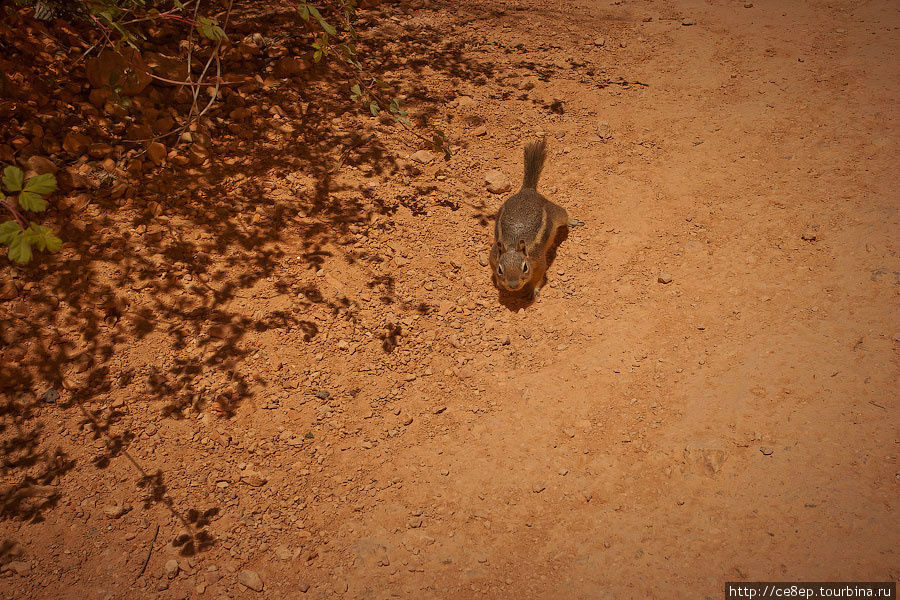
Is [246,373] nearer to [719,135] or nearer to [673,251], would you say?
[673,251]

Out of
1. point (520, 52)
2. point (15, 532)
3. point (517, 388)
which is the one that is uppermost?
point (520, 52)

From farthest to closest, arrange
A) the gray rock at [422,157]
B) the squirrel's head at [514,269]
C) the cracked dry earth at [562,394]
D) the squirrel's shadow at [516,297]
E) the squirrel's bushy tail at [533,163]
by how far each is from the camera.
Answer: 1. the gray rock at [422,157]
2. the squirrel's bushy tail at [533,163]
3. the squirrel's shadow at [516,297]
4. the squirrel's head at [514,269]
5. the cracked dry earth at [562,394]

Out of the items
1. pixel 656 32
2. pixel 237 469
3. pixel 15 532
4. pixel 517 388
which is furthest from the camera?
pixel 656 32

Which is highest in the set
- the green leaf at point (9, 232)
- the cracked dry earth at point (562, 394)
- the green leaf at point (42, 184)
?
the green leaf at point (42, 184)

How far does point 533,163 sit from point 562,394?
2.10m

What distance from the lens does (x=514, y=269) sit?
3.48 meters

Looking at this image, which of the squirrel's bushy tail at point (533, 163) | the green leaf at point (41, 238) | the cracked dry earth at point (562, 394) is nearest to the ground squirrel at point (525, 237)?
the squirrel's bushy tail at point (533, 163)

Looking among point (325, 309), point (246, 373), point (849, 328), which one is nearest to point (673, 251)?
point (849, 328)

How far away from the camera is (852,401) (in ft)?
8.63

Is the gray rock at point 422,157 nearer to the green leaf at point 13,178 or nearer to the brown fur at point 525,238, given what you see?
the brown fur at point 525,238

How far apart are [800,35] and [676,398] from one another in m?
→ 5.26

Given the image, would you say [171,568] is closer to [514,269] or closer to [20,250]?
[20,250]

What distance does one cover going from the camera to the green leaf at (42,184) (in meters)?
1.58

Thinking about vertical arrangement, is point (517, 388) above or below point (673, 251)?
below
